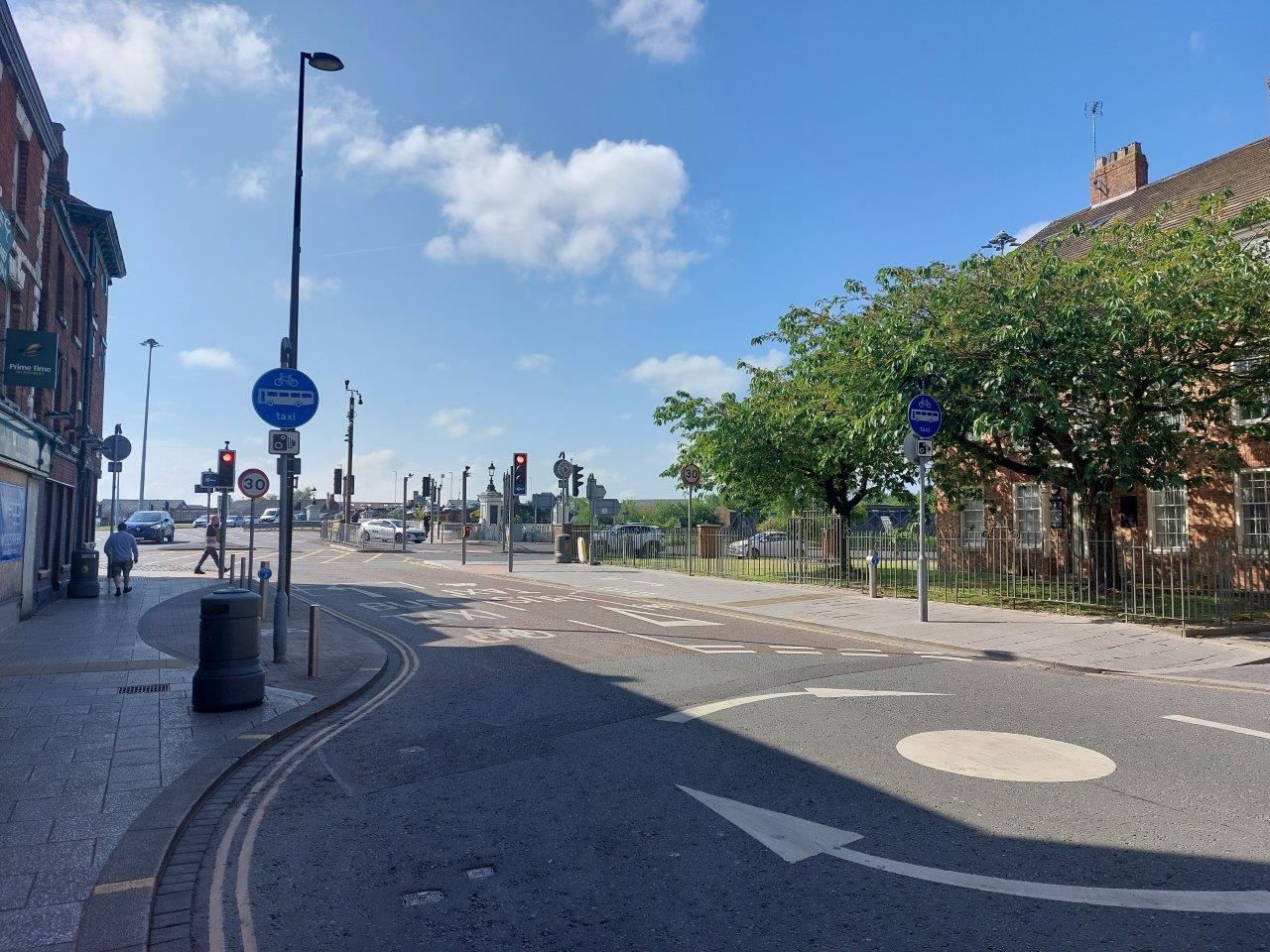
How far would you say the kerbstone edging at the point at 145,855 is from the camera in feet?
11.9

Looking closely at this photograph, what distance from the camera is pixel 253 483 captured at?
16.7m

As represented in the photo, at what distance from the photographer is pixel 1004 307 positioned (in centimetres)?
1516

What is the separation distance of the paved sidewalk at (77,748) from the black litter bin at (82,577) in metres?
6.25

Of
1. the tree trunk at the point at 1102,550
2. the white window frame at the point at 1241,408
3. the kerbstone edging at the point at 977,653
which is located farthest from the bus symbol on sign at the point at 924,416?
the white window frame at the point at 1241,408

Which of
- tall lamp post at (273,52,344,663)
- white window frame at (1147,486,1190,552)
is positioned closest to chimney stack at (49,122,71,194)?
tall lamp post at (273,52,344,663)

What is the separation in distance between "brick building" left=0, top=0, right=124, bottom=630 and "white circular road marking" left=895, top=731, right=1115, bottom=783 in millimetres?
12677

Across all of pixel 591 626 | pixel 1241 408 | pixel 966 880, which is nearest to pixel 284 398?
pixel 591 626

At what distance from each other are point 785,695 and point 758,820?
12.1 ft

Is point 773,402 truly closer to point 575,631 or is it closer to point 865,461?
point 865,461

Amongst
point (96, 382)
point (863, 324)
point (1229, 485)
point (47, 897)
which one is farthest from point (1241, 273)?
point (96, 382)

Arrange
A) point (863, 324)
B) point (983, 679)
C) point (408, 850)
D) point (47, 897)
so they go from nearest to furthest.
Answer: point (47, 897) < point (408, 850) < point (983, 679) < point (863, 324)

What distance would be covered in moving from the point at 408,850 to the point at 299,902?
69 cm

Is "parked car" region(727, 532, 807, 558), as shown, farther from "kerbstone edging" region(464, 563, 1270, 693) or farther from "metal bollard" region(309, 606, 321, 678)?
"metal bollard" region(309, 606, 321, 678)

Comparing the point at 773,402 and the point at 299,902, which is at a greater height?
A: the point at 773,402
